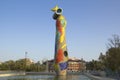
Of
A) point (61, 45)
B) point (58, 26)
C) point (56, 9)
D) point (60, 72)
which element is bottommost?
point (60, 72)

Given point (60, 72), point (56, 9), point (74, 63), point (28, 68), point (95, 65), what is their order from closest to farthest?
1. point (60, 72)
2. point (56, 9)
3. point (28, 68)
4. point (95, 65)
5. point (74, 63)

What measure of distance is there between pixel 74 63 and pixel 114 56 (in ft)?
405

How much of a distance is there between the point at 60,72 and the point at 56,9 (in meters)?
11.8

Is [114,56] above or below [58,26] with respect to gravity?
below

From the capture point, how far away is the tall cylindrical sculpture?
4397cm

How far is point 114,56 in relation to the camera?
4444cm

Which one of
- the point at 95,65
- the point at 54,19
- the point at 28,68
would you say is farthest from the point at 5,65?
the point at 54,19

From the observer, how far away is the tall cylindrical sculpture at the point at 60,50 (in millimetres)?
43975

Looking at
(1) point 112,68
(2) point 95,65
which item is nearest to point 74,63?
(2) point 95,65

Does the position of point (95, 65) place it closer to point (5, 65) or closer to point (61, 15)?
point (5, 65)

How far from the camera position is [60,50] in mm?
44094

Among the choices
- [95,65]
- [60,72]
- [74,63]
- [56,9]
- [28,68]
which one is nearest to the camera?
[60,72]

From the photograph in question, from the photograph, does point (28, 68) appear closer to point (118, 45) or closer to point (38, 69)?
point (38, 69)

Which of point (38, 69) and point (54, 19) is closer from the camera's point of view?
point (54, 19)
